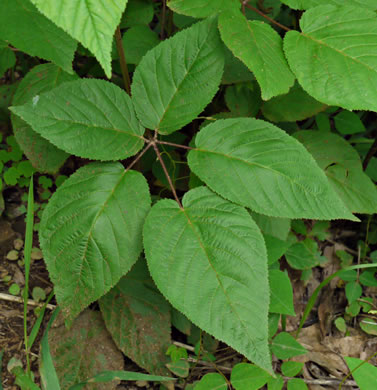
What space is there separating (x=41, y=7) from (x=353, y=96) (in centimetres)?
97

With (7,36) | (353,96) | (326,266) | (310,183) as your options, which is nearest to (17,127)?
(7,36)

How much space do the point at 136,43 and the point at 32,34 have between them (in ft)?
1.90

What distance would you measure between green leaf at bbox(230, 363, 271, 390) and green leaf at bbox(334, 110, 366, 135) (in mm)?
1270

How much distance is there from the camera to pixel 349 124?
2.22 metres

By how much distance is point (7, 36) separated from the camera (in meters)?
1.34

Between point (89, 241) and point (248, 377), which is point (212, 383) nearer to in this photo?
point (248, 377)

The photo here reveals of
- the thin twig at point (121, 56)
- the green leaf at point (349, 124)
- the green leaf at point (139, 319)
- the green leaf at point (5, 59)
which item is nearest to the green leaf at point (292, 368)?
the green leaf at point (139, 319)

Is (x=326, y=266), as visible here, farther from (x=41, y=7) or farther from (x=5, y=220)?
(x=41, y=7)

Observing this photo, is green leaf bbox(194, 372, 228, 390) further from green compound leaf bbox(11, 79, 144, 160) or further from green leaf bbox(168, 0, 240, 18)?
green leaf bbox(168, 0, 240, 18)

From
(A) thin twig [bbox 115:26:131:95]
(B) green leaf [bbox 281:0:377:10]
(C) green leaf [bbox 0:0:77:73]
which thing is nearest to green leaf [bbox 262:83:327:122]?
(B) green leaf [bbox 281:0:377:10]

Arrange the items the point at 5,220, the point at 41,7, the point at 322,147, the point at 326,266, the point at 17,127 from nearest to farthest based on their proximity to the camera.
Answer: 1. the point at 41,7
2. the point at 17,127
3. the point at 322,147
4. the point at 5,220
5. the point at 326,266

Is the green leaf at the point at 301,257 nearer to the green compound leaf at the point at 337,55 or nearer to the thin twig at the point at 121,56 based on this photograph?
the green compound leaf at the point at 337,55

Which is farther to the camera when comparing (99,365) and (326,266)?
(326,266)

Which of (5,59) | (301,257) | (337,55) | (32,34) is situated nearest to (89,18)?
(32,34)
